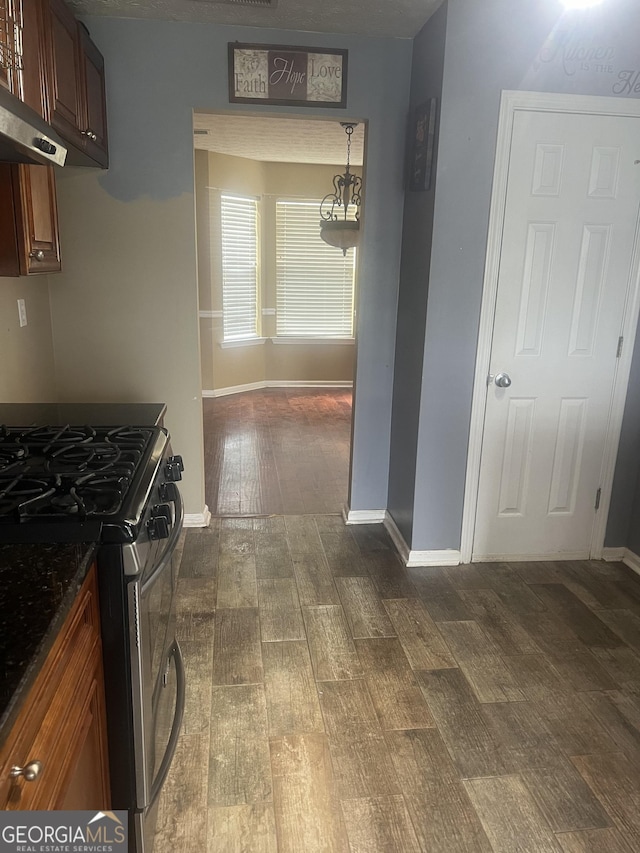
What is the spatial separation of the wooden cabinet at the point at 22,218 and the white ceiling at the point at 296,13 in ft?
3.41

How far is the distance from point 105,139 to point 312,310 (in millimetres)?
4598

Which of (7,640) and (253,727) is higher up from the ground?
(7,640)

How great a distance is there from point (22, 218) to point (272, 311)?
533 centimetres

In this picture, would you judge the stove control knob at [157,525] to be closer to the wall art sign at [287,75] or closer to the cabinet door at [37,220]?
the cabinet door at [37,220]

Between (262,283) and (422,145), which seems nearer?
(422,145)

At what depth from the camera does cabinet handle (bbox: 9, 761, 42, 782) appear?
33.3 inches

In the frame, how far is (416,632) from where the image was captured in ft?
8.24

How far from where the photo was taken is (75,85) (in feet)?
7.54

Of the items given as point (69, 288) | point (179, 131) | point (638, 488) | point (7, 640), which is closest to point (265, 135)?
point (179, 131)

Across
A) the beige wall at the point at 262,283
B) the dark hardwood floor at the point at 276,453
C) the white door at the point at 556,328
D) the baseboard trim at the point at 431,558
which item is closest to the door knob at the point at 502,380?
the white door at the point at 556,328

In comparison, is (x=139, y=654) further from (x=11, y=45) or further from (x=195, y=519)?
(x=195, y=519)

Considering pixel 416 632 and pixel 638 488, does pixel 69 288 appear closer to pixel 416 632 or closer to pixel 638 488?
pixel 416 632

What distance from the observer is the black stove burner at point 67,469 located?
1375mm

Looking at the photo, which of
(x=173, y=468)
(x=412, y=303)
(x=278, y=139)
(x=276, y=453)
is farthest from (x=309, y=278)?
(x=173, y=468)
